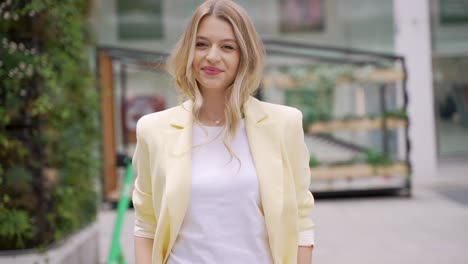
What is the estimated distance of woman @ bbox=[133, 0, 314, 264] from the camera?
1.94 meters

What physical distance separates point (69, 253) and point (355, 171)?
713 centimetres

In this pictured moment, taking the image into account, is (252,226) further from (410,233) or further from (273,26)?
(273,26)

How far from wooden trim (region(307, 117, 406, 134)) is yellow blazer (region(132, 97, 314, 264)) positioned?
9.02m

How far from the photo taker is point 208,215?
6.37ft

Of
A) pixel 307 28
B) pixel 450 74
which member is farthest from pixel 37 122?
pixel 450 74

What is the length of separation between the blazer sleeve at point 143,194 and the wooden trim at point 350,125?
357 inches

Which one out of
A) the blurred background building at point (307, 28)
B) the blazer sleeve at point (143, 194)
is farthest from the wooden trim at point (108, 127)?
the blazer sleeve at point (143, 194)

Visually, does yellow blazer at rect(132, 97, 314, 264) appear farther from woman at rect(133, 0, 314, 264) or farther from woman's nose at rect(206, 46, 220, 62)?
woman's nose at rect(206, 46, 220, 62)

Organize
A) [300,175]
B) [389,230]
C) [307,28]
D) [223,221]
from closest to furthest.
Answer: [223,221]
[300,175]
[389,230]
[307,28]

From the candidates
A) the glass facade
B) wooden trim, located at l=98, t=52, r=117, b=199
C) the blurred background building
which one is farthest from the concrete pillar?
wooden trim, located at l=98, t=52, r=117, b=199

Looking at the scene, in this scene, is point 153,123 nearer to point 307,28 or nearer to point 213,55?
point 213,55

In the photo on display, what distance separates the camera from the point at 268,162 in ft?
6.48

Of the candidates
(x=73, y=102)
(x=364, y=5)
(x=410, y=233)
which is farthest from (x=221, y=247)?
(x=364, y=5)

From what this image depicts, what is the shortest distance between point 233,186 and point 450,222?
6.67 meters
